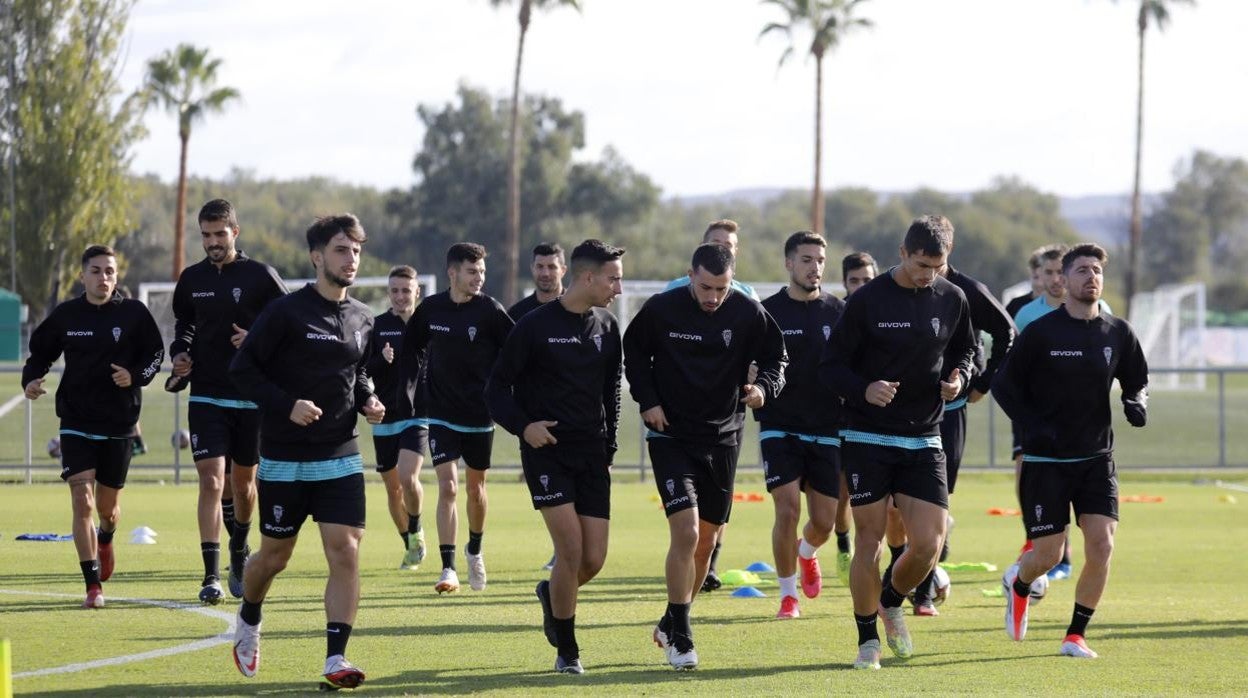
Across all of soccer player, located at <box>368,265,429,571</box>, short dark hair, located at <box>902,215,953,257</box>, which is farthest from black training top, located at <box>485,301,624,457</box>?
soccer player, located at <box>368,265,429,571</box>

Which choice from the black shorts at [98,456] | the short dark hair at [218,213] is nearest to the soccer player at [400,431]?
the black shorts at [98,456]

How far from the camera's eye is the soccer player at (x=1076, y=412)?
1015 centimetres

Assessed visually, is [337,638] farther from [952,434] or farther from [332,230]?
[952,434]

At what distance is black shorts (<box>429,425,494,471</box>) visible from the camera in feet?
44.9

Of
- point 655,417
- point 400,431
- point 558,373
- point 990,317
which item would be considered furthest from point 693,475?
point 400,431

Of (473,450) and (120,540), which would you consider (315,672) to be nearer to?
(473,450)

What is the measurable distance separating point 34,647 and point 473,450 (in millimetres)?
4267

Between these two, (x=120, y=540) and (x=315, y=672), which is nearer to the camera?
(x=315, y=672)

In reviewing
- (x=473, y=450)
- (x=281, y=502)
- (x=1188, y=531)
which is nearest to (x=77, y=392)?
(x=473, y=450)

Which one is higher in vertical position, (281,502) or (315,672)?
(281,502)

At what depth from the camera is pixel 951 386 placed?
9664 mm

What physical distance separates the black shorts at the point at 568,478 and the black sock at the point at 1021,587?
2.67 metres

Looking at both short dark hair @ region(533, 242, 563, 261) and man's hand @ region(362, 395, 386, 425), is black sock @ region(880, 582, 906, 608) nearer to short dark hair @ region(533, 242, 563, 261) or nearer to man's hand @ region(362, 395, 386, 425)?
man's hand @ region(362, 395, 386, 425)

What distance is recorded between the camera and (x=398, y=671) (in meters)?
9.42
